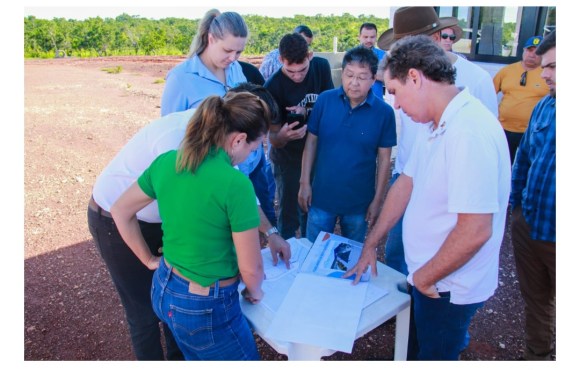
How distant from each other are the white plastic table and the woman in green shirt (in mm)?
63

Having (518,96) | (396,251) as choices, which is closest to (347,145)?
(396,251)

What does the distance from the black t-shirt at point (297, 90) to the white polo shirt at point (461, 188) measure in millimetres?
1493

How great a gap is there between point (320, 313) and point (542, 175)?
3.74 feet

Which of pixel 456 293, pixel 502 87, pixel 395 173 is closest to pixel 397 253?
pixel 395 173

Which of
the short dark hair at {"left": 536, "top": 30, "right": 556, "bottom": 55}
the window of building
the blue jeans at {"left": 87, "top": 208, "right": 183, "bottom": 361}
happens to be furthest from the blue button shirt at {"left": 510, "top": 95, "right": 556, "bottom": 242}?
the window of building

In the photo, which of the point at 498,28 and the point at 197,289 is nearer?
the point at 197,289

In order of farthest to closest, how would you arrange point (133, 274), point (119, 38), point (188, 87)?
point (119, 38) → point (188, 87) → point (133, 274)

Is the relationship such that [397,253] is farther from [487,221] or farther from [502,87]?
[502,87]

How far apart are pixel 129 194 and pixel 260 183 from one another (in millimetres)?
1466

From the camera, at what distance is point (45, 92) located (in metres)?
12.1

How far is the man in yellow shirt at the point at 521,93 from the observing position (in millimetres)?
3867

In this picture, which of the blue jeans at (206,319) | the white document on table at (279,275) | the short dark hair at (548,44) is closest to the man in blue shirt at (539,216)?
the short dark hair at (548,44)

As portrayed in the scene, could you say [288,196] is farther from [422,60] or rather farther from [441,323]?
[422,60]

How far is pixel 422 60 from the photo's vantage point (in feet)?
4.23
